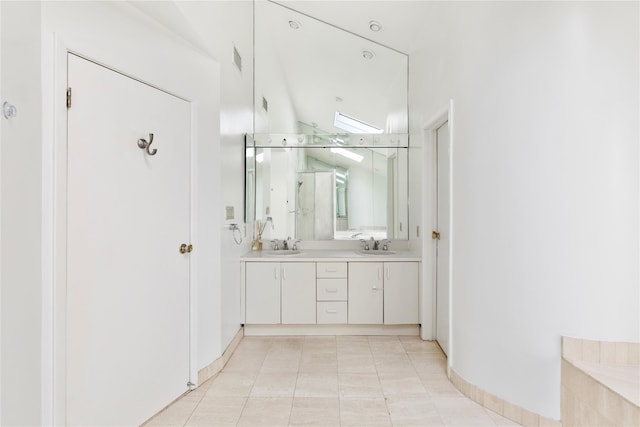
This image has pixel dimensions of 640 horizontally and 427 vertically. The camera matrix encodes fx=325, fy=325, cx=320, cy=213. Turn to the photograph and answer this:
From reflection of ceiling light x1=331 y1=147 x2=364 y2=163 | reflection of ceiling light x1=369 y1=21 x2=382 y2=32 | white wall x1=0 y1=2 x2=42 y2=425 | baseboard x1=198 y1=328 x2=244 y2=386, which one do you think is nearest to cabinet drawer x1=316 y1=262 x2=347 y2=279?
baseboard x1=198 y1=328 x2=244 y2=386

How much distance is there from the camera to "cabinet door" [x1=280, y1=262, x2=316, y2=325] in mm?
3166

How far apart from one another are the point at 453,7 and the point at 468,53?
463 millimetres

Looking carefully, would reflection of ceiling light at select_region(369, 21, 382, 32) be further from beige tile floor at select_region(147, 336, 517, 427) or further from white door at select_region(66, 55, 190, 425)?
beige tile floor at select_region(147, 336, 517, 427)

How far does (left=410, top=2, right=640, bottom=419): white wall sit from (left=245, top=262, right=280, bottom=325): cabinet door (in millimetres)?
1752

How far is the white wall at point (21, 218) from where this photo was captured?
1127mm

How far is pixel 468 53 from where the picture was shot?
2.11 metres

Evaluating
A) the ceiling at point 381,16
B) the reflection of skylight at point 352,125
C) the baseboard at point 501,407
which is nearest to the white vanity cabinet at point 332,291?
the baseboard at point 501,407

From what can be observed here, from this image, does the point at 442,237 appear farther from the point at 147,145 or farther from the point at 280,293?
the point at 147,145

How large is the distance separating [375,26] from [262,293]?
9.45 feet

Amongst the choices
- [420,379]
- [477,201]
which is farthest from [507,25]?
[420,379]

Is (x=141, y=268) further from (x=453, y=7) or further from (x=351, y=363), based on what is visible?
(x=453, y=7)

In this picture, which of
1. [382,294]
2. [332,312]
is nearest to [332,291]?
[332,312]

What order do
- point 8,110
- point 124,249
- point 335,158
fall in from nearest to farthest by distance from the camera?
point 8,110
point 124,249
point 335,158

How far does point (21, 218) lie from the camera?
47.3 inches
